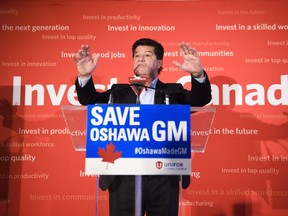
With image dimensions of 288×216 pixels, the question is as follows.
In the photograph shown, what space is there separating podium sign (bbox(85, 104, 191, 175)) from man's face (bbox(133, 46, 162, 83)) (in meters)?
0.75

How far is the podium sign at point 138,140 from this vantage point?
1619 millimetres

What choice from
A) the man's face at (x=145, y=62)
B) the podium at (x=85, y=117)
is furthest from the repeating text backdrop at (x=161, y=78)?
the podium at (x=85, y=117)

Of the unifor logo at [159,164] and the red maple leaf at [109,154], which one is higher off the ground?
the red maple leaf at [109,154]

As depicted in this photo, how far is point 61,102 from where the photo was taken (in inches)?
147

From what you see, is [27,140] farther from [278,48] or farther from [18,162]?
[278,48]

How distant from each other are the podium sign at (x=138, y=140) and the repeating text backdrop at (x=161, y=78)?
6.74ft

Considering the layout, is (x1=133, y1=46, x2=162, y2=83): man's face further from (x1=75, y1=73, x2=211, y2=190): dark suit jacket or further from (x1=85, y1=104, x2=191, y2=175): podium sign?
(x1=85, y1=104, x2=191, y2=175): podium sign

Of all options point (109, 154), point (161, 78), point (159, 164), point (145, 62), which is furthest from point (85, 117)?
point (161, 78)

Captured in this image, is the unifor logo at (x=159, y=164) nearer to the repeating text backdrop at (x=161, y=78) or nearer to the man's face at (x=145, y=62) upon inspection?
the man's face at (x=145, y=62)

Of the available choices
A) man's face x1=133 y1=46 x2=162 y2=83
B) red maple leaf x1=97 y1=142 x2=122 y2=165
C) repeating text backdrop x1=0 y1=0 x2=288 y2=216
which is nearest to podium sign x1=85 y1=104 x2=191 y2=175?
red maple leaf x1=97 y1=142 x2=122 y2=165

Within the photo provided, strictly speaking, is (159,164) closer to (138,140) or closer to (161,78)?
(138,140)

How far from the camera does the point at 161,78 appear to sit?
3.77 m

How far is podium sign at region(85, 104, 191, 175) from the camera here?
63.7 inches

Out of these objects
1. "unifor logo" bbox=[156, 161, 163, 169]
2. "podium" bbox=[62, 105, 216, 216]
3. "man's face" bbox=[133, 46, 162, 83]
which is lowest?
"unifor logo" bbox=[156, 161, 163, 169]
